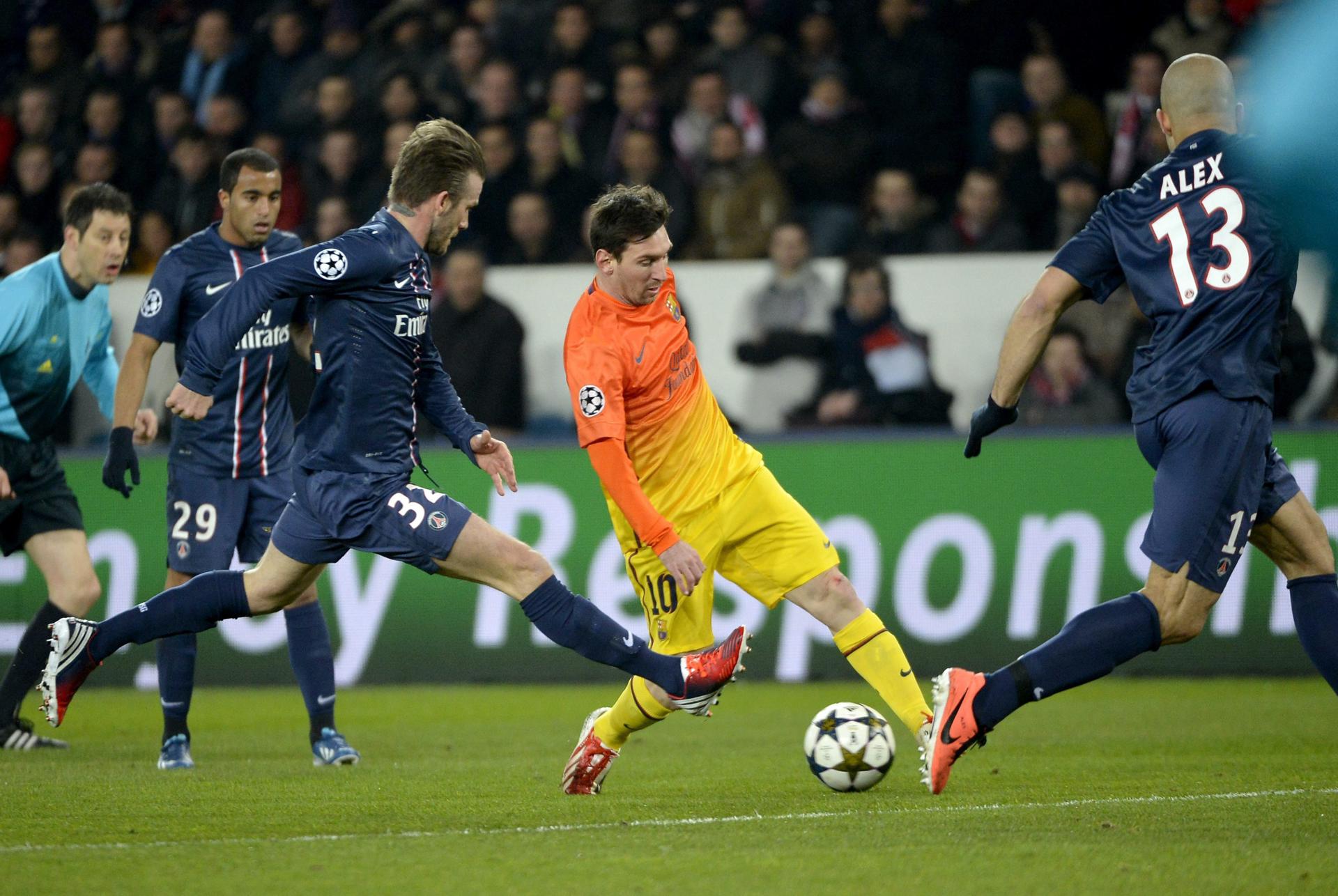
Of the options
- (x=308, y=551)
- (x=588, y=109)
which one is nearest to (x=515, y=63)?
(x=588, y=109)

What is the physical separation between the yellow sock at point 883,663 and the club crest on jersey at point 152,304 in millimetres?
3284

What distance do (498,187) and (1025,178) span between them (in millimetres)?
3872

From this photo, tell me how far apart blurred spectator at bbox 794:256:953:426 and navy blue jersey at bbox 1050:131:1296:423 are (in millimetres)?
5921

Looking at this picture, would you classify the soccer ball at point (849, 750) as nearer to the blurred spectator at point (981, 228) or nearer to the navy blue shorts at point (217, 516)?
the navy blue shorts at point (217, 516)

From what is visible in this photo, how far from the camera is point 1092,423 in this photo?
11.5m

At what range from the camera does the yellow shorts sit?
6.23m

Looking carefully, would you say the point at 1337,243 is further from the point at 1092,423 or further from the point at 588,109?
the point at 588,109

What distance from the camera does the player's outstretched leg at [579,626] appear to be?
5848 mm

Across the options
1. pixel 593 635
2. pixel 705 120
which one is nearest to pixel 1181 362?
pixel 593 635

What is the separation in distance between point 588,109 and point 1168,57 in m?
4.34

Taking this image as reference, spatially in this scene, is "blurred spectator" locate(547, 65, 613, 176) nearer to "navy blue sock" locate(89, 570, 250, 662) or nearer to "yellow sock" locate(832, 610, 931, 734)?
"navy blue sock" locate(89, 570, 250, 662)

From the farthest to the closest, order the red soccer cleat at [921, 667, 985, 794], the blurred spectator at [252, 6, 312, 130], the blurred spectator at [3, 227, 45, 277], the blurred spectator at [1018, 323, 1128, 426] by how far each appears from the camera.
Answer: the blurred spectator at [252, 6, 312, 130]
the blurred spectator at [3, 227, 45, 277]
the blurred spectator at [1018, 323, 1128, 426]
the red soccer cleat at [921, 667, 985, 794]

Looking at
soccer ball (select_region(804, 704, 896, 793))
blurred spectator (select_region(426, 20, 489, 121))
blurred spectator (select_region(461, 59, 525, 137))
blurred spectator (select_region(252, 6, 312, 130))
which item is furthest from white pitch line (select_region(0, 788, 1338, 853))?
blurred spectator (select_region(252, 6, 312, 130))

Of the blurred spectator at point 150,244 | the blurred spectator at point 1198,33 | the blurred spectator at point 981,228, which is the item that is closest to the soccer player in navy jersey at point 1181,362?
the blurred spectator at point 981,228
